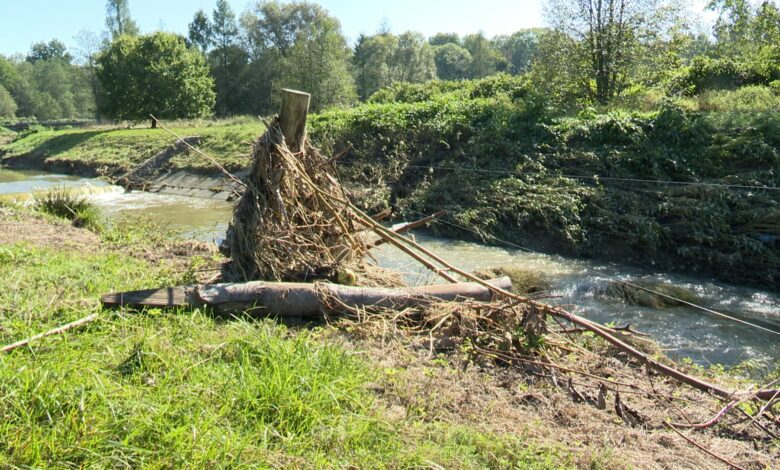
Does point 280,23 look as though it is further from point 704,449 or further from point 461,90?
point 704,449

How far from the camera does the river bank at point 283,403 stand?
2705mm

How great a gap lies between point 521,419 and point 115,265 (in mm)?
4850

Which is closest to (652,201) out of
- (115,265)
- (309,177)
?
(309,177)

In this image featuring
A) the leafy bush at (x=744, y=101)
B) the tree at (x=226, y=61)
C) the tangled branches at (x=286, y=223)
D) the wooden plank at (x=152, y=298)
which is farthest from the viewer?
the tree at (x=226, y=61)

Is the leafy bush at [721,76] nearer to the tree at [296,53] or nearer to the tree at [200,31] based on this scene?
the tree at [296,53]

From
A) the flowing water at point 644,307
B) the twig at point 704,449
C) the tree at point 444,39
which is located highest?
the tree at point 444,39

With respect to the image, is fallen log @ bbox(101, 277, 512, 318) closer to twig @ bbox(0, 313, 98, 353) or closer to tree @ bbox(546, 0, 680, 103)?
twig @ bbox(0, 313, 98, 353)

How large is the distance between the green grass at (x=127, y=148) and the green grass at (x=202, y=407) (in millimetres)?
17662

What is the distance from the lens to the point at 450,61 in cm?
9475

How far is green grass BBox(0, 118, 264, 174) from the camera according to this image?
76.3ft

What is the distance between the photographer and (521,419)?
344 cm

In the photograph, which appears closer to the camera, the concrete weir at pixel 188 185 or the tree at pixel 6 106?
the concrete weir at pixel 188 185

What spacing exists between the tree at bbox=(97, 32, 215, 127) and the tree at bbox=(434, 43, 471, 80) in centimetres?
5407

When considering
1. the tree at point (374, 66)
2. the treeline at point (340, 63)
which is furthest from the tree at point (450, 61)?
the tree at point (374, 66)
